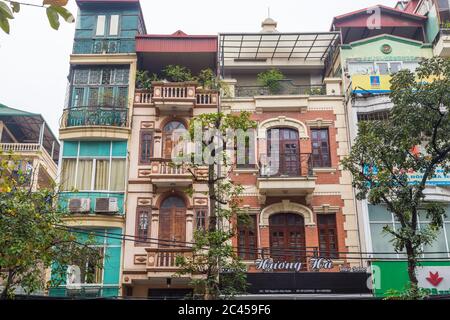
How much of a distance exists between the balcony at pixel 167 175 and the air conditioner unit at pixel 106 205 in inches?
60.8

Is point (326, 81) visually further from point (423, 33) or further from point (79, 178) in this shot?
point (79, 178)

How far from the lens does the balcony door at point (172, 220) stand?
57.9 feet

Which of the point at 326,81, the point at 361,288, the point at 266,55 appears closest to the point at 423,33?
the point at 326,81

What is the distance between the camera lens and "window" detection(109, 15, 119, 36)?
20.4 meters

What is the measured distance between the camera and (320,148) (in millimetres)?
18828

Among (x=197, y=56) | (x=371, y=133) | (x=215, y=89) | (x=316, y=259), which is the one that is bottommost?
(x=316, y=259)

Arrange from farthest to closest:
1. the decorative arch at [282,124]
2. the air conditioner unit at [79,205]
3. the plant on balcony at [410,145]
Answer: the decorative arch at [282,124] < the air conditioner unit at [79,205] < the plant on balcony at [410,145]

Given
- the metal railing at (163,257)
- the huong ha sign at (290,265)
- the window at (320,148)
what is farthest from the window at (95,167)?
the window at (320,148)

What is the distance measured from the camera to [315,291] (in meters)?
16.2

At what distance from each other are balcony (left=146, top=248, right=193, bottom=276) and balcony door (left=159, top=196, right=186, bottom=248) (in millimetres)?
826

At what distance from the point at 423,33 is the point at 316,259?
1090 centimetres

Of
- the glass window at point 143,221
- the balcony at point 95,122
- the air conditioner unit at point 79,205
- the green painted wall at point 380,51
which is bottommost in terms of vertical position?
the glass window at point 143,221

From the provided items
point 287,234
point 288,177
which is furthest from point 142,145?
point 287,234

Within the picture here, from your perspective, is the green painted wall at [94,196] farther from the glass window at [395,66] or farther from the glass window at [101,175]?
the glass window at [395,66]
